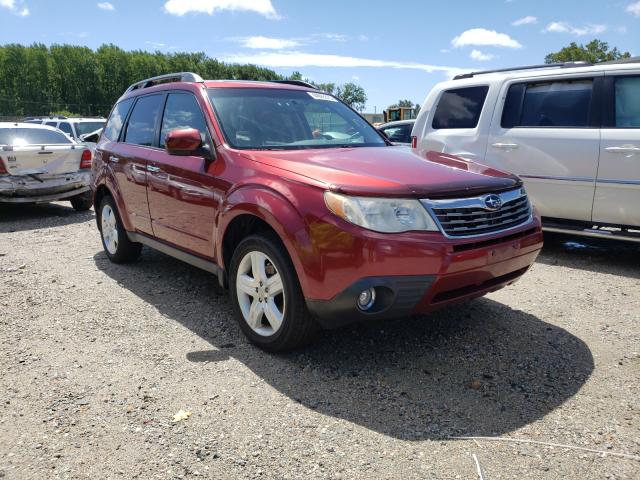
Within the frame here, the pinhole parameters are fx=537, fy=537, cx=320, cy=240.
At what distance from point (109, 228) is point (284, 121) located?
8.87 feet

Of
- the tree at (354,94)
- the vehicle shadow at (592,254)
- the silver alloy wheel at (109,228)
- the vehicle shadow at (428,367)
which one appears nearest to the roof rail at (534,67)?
the vehicle shadow at (592,254)

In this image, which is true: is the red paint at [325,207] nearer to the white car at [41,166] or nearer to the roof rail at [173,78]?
the roof rail at [173,78]

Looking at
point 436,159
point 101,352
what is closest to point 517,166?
point 436,159

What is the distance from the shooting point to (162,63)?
74.7 m

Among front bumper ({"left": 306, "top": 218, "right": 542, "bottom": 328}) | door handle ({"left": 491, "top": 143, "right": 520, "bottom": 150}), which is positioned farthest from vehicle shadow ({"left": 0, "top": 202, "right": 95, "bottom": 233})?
front bumper ({"left": 306, "top": 218, "right": 542, "bottom": 328})

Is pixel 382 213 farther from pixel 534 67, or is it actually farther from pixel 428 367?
pixel 534 67

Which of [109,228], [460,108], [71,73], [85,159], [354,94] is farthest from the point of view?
[354,94]

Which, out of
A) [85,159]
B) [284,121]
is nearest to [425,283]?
[284,121]

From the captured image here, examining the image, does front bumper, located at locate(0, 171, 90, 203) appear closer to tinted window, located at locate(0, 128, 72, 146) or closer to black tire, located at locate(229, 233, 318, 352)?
tinted window, located at locate(0, 128, 72, 146)

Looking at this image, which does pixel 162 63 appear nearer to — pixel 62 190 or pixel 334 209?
pixel 62 190

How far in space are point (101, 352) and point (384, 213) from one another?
2124mm

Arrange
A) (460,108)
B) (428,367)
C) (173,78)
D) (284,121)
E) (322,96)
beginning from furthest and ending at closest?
(460,108) → (173,78) → (322,96) → (284,121) → (428,367)

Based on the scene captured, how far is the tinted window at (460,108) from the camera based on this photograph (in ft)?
21.4

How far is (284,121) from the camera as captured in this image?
163 inches
